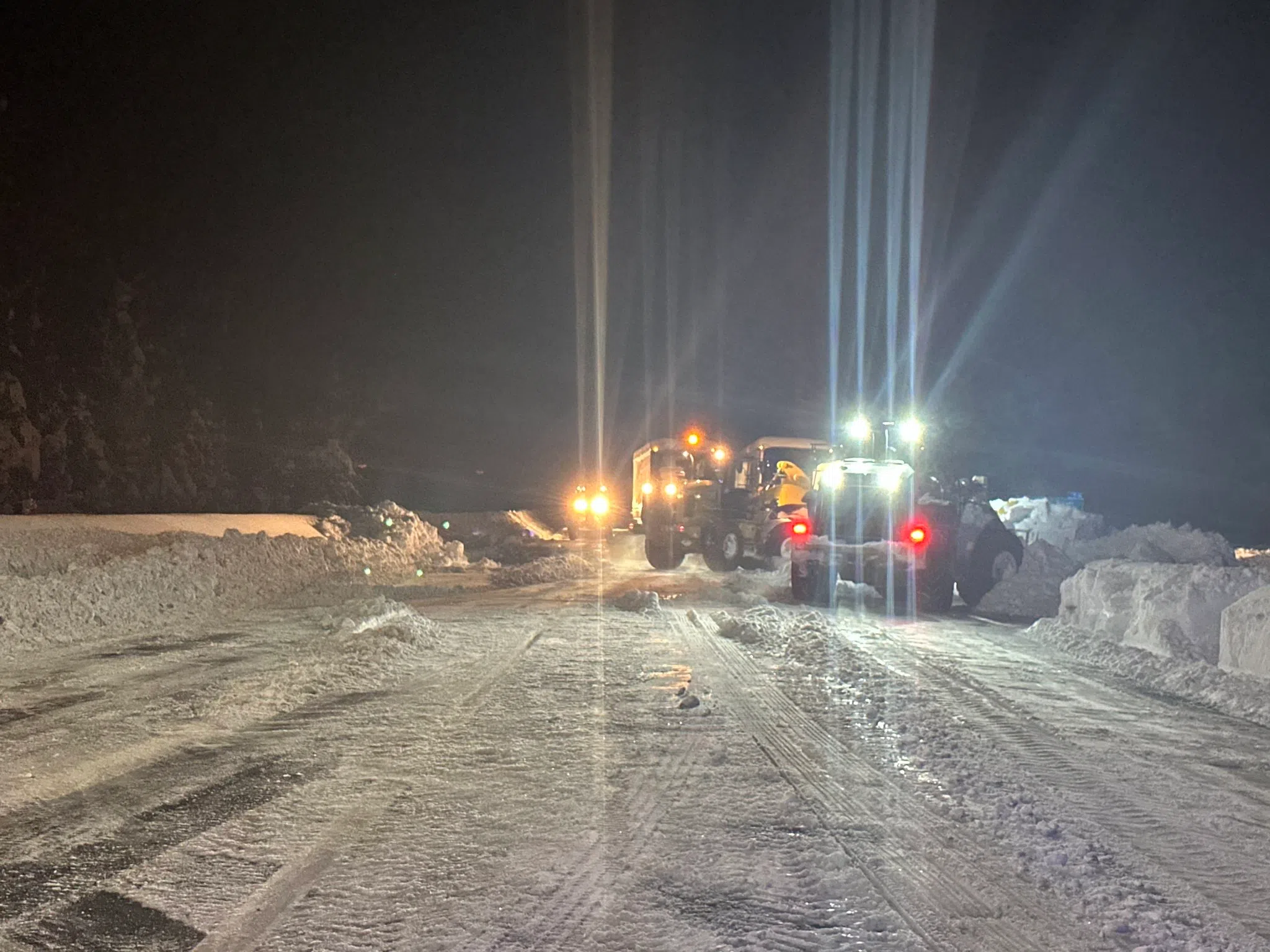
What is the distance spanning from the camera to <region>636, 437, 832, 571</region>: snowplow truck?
20.5 m

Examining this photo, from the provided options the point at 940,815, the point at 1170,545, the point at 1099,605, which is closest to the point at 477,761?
the point at 940,815

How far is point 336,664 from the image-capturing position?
9203mm

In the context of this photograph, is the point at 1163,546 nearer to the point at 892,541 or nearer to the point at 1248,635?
the point at 892,541

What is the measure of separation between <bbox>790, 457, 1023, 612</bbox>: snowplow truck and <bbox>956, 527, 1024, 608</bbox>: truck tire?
0.01 meters

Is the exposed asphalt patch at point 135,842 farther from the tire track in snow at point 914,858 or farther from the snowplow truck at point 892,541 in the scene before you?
the snowplow truck at point 892,541

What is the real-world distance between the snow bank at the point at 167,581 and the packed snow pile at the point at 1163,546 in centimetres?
1437

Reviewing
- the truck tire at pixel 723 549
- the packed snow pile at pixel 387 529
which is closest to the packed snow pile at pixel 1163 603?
the truck tire at pixel 723 549

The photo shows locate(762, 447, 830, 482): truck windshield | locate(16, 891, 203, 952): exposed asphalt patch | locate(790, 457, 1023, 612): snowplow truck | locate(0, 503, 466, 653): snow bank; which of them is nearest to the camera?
locate(16, 891, 203, 952): exposed asphalt patch

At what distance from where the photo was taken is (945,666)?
9555mm

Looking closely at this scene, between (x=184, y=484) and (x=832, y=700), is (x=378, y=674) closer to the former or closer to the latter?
(x=832, y=700)

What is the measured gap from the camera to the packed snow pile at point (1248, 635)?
27.3 ft

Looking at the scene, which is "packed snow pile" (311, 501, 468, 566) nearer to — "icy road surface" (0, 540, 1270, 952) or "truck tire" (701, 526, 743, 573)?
"truck tire" (701, 526, 743, 573)

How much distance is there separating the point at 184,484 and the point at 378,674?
2804cm

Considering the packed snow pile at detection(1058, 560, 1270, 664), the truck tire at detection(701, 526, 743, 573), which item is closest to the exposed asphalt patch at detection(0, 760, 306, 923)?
the packed snow pile at detection(1058, 560, 1270, 664)
